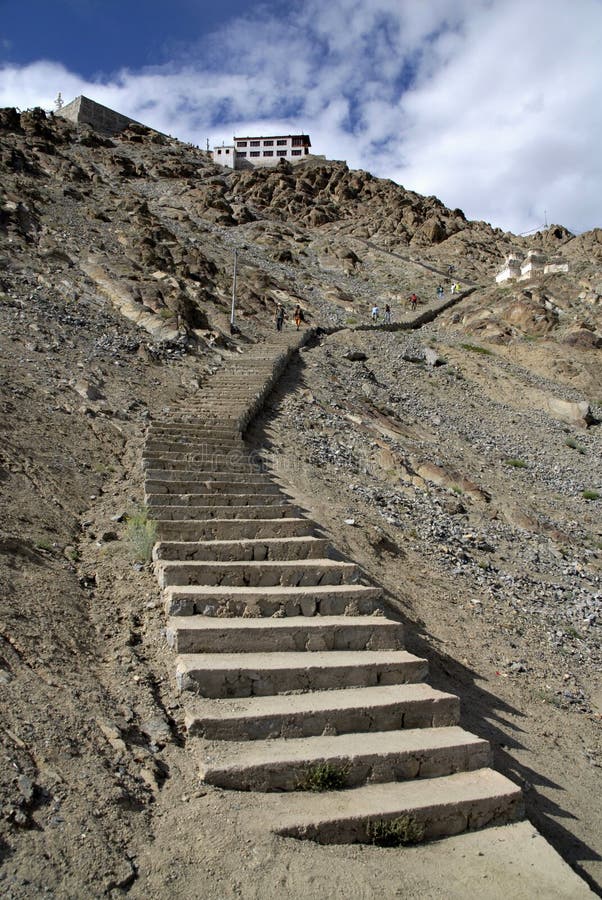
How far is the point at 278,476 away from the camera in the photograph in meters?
10.5

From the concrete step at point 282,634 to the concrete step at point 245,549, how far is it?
3.08 ft

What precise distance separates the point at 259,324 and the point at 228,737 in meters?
21.7

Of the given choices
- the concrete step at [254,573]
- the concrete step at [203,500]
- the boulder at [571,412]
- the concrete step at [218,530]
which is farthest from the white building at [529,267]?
the concrete step at [254,573]

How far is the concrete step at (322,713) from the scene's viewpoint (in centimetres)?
419

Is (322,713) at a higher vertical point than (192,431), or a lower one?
lower

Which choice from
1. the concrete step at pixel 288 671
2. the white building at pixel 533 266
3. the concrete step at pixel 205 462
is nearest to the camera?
the concrete step at pixel 288 671

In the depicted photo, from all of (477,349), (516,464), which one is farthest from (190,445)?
(477,349)

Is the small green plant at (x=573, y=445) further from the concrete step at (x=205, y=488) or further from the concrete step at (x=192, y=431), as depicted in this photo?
the concrete step at (x=205, y=488)

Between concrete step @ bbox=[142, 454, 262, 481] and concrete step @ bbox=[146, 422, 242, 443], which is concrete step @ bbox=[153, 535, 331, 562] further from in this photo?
concrete step @ bbox=[146, 422, 242, 443]

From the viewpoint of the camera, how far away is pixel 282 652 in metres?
5.12

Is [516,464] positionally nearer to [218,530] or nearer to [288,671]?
[218,530]

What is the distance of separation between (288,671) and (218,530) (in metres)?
2.26

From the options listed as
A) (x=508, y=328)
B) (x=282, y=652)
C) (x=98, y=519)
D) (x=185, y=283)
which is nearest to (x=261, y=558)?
(x=282, y=652)

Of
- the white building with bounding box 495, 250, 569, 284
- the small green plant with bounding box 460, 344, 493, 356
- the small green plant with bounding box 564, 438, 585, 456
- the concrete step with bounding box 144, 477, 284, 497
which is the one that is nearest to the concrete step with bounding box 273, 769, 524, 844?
the concrete step with bounding box 144, 477, 284, 497
